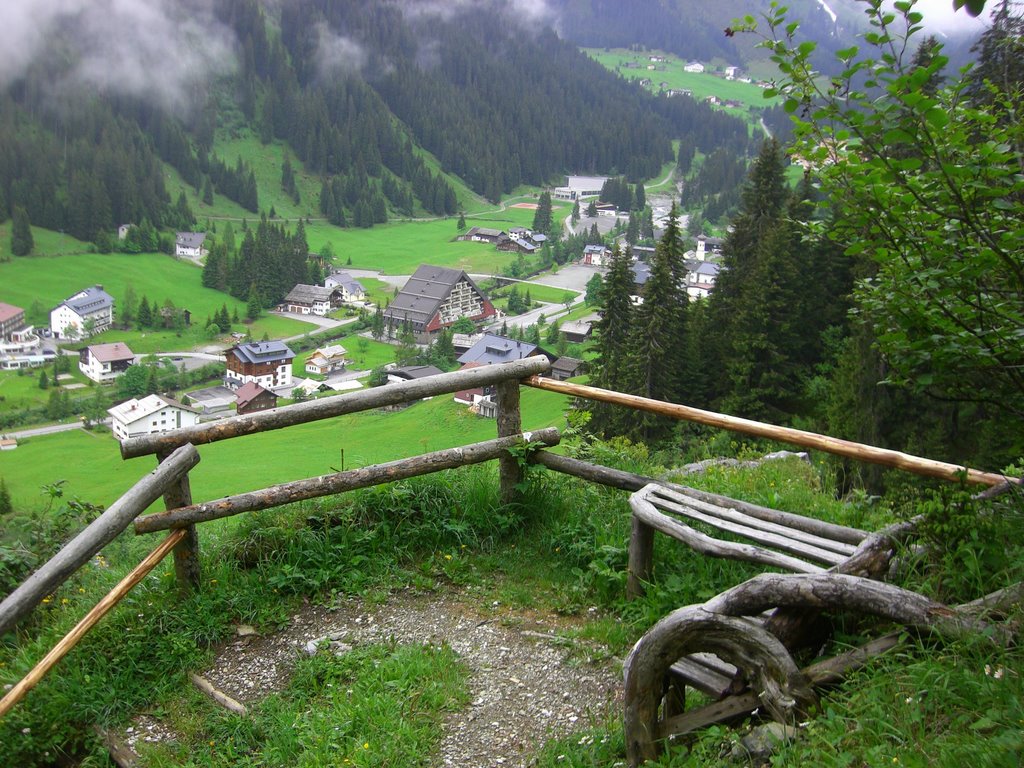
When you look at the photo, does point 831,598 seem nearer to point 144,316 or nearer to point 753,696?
point 753,696

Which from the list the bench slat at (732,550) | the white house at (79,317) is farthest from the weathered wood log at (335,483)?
the white house at (79,317)

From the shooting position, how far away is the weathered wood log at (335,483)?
5.00 m

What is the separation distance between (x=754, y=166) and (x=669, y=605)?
34.4 metres

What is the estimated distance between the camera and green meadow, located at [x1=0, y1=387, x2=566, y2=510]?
1709 cm

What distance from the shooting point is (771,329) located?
1222 inches

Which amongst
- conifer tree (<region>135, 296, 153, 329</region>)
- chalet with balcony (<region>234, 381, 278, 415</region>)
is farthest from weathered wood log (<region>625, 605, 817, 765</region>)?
conifer tree (<region>135, 296, 153, 329</region>)

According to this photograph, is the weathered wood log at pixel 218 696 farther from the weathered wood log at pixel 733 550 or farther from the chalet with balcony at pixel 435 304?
the chalet with balcony at pixel 435 304

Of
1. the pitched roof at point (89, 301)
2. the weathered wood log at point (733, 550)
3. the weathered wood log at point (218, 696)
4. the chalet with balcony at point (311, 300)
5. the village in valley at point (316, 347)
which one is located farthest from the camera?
the chalet with balcony at point (311, 300)

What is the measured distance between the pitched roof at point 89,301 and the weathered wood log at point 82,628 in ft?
339

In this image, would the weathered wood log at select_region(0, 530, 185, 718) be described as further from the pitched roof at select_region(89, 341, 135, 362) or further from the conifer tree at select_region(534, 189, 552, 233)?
the conifer tree at select_region(534, 189, 552, 233)

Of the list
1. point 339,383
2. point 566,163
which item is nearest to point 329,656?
point 339,383

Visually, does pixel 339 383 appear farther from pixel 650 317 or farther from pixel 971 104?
pixel 971 104

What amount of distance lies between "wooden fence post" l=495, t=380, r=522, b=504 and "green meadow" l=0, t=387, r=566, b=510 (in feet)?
11.8

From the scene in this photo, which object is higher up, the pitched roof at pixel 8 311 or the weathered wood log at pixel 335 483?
the weathered wood log at pixel 335 483
